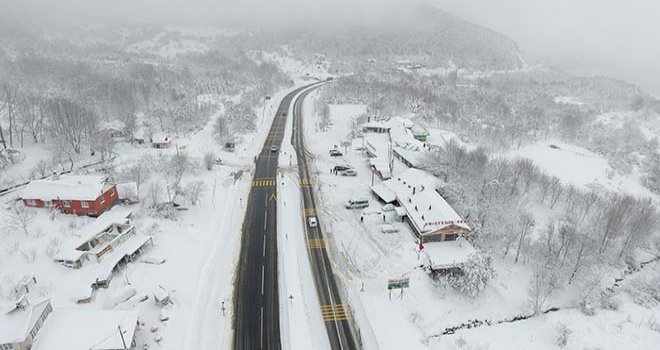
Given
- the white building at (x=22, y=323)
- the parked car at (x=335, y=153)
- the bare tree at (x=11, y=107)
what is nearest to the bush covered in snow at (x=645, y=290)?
the parked car at (x=335, y=153)

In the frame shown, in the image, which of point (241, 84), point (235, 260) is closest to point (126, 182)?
point (235, 260)

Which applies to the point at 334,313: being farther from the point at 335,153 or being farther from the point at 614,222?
the point at 335,153

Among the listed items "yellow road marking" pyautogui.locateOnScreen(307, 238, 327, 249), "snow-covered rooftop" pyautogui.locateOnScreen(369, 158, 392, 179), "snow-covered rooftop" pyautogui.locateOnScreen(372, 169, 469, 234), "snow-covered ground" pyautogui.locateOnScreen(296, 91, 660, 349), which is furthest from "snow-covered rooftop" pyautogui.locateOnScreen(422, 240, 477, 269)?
"snow-covered rooftop" pyautogui.locateOnScreen(369, 158, 392, 179)

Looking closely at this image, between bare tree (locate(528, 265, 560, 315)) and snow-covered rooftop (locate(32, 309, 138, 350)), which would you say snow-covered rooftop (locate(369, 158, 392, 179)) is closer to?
bare tree (locate(528, 265, 560, 315))

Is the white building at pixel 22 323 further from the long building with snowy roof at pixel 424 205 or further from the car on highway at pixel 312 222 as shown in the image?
the long building with snowy roof at pixel 424 205

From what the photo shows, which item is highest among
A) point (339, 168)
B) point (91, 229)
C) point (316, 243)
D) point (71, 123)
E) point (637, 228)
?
point (71, 123)

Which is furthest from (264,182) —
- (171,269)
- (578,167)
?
(578,167)
